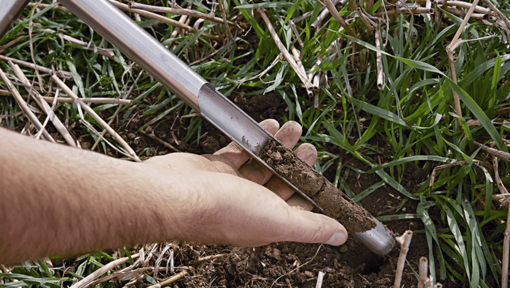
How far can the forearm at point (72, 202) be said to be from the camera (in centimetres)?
85

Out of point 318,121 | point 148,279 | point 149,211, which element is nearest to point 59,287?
point 148,279

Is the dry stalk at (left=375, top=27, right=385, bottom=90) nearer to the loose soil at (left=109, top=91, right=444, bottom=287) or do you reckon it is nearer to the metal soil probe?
the loose soil at (left=109, top=91, right=444, bottom=287)

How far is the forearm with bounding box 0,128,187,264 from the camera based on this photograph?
2.80ft

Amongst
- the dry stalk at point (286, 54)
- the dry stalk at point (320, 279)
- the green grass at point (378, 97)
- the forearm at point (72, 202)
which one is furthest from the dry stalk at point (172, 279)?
the dry stalk at point (286, 54)

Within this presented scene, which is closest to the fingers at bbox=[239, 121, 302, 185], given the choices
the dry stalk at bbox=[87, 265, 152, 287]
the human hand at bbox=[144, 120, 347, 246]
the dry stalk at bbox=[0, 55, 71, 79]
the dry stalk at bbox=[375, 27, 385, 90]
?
the human hand at bbox=[144, 120, 347, 246]

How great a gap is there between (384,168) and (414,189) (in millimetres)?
163

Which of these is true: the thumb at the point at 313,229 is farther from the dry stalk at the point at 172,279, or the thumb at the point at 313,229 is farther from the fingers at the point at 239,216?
the dry stalk at the point at 172,279

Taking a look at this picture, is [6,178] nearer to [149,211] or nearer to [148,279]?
[149,211]

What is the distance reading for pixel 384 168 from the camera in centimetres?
158

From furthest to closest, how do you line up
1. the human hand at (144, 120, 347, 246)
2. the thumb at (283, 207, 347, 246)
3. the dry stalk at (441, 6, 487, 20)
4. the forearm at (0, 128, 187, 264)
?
1. the dry stalk at (441, 6, 487, 20)
2. the thumb at (283, 207, 347, 246)
3. the human hand at (144, 120, 347, 246)
4. the forearm at (0, 128, 187, 264)

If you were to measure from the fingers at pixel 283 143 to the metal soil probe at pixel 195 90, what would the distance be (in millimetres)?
142

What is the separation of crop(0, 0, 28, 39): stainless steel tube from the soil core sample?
1353 mm

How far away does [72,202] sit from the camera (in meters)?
0.91

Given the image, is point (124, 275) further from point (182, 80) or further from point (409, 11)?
point (409, 11)
